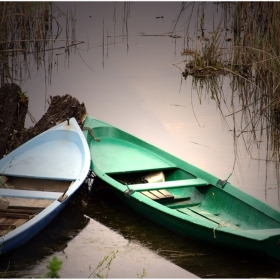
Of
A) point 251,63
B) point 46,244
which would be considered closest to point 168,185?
point 46,244

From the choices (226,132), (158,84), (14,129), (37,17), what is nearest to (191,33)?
(158,84)

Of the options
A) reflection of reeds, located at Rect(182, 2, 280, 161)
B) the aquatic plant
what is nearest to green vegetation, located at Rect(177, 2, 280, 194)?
reflection of reeds, located at Rect(182, 2, 280, 161)

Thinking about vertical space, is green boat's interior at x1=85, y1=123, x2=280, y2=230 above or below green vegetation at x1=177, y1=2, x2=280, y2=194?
below

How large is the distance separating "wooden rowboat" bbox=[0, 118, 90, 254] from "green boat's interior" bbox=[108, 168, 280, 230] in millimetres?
383

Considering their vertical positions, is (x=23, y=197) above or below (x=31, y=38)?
below

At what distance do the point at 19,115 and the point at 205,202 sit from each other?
1.86m

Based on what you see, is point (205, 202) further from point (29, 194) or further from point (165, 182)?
point (29, 194)

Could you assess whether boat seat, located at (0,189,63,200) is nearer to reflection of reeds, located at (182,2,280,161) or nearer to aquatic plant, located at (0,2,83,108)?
reflection of reeds, located at (182,2,280,161)

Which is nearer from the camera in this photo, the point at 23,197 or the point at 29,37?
the point at 23,197

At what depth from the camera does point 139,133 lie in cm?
646

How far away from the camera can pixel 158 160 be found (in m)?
5.45

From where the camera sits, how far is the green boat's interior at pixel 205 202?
178 inches

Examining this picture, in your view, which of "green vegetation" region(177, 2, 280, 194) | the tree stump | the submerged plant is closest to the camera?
the submerged plant

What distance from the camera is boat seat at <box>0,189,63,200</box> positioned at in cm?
466
